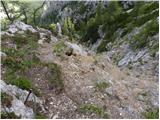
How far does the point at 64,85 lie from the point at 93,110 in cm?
291

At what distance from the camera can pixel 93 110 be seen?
62.1 ft

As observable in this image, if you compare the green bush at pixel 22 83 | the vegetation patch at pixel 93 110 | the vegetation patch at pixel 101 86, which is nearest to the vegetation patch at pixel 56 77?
the green bush at pixel 22 83

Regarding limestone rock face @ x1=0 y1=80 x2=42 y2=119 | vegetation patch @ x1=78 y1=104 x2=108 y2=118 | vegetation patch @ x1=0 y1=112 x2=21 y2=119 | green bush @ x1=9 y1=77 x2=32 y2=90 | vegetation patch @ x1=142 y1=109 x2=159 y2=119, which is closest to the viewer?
vegetation patch @ x1=0 y1=112 x2=21 y2=119

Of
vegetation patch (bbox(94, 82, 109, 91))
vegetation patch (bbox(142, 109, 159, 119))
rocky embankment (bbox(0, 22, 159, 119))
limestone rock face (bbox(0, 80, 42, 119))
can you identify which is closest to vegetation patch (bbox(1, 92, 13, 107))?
rocky embankment (bbox(0, 22, 159, 119))

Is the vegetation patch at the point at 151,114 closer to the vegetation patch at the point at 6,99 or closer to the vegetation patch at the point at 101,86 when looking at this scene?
the vegetation patch at the point at 101,86

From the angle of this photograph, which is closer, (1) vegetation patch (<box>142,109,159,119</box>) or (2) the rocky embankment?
(2) the rocky embankment

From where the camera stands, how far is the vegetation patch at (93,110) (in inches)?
739

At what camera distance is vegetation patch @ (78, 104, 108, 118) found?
18766mm

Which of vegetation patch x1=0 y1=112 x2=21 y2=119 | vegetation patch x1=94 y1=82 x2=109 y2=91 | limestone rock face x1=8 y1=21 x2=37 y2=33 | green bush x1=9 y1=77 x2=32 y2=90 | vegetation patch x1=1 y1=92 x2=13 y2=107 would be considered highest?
limestone rock face x1=8 y1=21 x2=37 y2=33

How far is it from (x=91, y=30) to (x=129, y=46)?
→ 30.5m

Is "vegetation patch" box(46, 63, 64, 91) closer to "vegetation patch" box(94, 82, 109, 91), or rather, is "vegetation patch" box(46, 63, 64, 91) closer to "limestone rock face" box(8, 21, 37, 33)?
"vegetation patch" box(94, 82, 109, 91)

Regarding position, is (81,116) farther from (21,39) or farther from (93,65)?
(21,39)

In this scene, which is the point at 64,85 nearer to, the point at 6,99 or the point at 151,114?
Answer: the point at 6,99

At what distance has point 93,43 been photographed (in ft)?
230
